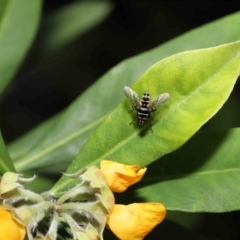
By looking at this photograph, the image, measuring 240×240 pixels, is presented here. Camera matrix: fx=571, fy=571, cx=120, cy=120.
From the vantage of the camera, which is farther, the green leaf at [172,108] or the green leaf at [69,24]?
the green leaf at [69,24]

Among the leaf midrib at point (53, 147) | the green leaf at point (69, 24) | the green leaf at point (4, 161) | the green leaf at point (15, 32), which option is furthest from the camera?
the green leaf at point (69, 24)

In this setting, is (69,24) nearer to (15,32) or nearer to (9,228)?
(15,32)

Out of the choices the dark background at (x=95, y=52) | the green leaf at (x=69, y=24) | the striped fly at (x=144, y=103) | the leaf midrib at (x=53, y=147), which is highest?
the striped fly at (x=144, y=103)

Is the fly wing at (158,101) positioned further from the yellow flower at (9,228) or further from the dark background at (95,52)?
the dark background at (95,52)

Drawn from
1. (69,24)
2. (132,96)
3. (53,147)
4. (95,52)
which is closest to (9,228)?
(132,96)

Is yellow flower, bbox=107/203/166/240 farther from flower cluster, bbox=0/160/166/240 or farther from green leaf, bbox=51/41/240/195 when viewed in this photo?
green leaf, bbox=51/41/240/195

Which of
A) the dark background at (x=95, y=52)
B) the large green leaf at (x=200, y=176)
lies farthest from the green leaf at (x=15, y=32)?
the dark background at (x=95, y=52)
